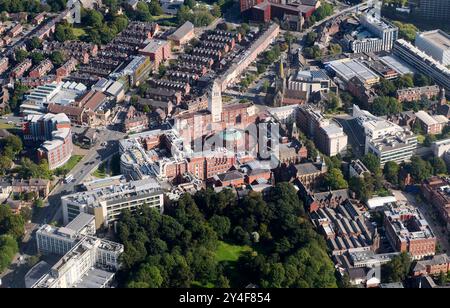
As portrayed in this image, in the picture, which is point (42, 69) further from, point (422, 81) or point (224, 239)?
point (422, 81)

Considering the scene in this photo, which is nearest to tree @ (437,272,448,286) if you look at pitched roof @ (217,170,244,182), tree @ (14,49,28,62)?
pitched roof @ (217,170,244,182)

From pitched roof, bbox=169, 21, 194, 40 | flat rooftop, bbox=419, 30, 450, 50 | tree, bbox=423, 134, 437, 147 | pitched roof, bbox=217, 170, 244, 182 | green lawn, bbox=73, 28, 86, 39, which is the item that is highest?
pitched roof, bbox=169, 21, 194, 40

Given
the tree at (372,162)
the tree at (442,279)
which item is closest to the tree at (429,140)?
the tree at (372,162)

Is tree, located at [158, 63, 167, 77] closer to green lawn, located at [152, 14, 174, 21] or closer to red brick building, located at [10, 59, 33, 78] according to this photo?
red brick building, located at [10, 59, 33, 78]


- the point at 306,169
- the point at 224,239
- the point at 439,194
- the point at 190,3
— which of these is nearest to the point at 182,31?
the point at 190,3

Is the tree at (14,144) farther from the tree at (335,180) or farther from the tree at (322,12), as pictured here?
the tree at (322,12)
